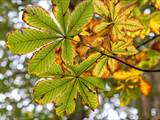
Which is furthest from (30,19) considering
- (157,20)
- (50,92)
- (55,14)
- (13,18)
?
(13,18)

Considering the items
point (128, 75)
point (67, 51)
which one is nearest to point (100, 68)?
point (67, 51)

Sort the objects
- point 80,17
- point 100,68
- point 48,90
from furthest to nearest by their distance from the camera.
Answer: point 100,68 → point 48,90 → point 80,17

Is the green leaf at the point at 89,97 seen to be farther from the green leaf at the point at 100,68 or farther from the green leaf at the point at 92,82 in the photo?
the green leaf at the point at 100,68

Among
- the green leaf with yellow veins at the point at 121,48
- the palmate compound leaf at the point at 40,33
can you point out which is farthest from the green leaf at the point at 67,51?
the green leaf with yellow veins at the point at 121,48

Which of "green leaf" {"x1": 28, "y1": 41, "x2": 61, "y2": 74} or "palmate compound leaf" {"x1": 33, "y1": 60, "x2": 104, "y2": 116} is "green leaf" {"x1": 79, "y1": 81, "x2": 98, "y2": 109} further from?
"green leaf" {"x1": 28, "y1": 41, "x2": 61, "y2": 74}

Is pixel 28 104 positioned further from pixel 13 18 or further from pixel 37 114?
pixel 13 18

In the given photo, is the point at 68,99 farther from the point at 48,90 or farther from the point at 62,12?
the point at 62,12
